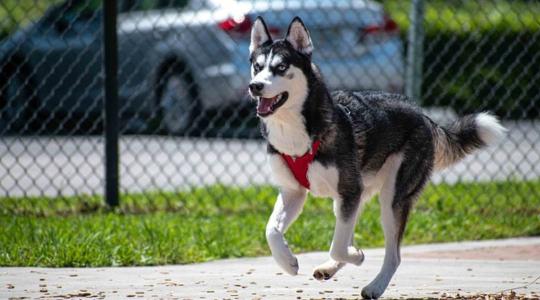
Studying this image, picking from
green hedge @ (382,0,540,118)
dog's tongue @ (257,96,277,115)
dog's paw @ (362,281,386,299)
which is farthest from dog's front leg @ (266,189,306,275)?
green hedge @ (382,0,540,118)

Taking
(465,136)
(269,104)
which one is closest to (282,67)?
(269,104)

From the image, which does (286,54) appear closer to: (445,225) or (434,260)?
(434,260)

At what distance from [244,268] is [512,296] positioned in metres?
1.68

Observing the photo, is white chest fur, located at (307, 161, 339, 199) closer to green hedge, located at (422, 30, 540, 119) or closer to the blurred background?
the blurred background

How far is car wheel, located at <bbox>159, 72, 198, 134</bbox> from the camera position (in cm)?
927

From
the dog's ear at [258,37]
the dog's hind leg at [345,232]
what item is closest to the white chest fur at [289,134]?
the dog's hind leg at [345,232]

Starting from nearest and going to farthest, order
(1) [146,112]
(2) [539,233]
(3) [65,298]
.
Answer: (3) [65,298] → (2) [539,233] → (1) [146,112]

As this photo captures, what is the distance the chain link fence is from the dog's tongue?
125 inches

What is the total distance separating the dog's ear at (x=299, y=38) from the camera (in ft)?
17.9

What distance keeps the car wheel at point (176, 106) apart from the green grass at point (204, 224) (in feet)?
3.10

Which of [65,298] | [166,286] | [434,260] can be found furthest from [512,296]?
[65,298]

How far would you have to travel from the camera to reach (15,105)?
8352mm

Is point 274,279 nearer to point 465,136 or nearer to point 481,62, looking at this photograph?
point 465,136

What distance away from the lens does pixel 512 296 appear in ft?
16.7
